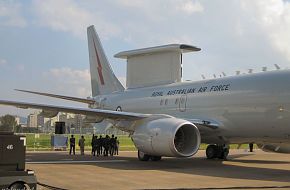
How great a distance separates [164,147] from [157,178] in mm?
3486

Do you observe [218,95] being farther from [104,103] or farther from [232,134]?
[104,103]

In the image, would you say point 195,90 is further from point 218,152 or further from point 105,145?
point 105,145

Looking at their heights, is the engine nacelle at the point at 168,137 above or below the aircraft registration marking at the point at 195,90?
below

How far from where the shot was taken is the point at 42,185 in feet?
36.8

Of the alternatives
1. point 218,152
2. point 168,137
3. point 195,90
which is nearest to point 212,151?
point 218,152

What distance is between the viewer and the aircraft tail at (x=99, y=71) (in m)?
27.7

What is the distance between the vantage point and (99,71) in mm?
28969

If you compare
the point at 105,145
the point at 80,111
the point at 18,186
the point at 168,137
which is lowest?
the point at 18,186

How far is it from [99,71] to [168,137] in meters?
13.8

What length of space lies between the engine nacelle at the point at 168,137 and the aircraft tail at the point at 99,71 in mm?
9943

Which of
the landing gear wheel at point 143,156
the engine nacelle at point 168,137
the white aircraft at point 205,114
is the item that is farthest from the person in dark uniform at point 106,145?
the engine nacelle at point 168,137

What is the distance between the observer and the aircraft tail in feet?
91.0

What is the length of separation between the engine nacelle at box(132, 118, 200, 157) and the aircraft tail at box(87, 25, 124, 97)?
9.94 m

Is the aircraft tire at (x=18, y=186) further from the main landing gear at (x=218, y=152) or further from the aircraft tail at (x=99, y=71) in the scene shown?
the aircraft tail at (x=99, y=71)
